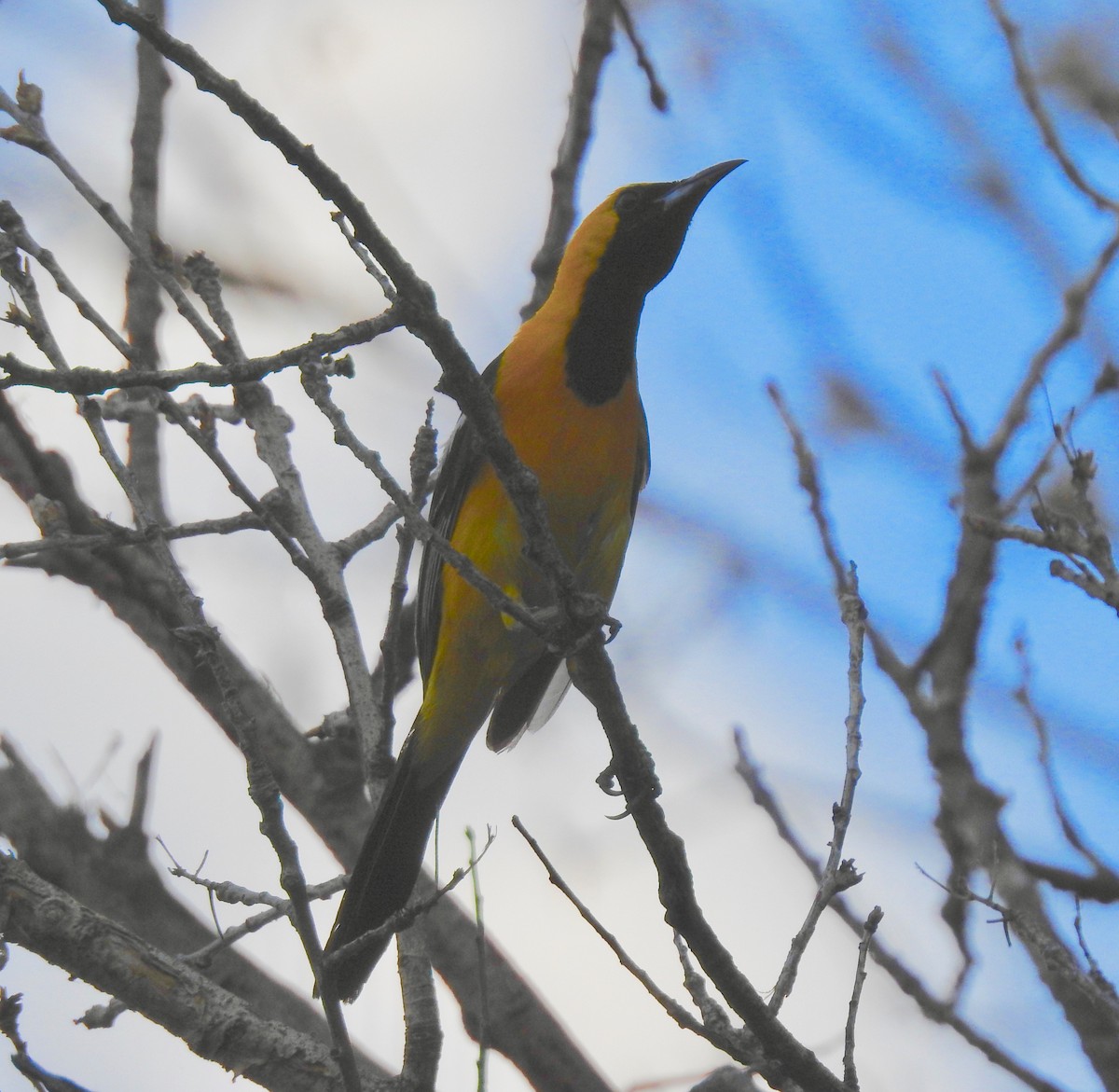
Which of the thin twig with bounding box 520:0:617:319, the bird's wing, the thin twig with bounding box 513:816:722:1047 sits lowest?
the thin twig with bounding box 513:816:722:1047

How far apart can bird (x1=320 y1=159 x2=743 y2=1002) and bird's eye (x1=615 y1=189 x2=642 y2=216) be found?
1.28 ft

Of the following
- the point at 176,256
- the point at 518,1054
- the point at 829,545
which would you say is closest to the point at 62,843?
the point at 518,1054

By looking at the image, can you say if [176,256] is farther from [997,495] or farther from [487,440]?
[997,495]

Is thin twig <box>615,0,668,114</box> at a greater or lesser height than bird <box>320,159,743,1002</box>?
greater

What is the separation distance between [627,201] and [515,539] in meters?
1.65

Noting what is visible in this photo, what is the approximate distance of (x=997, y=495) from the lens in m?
4.71

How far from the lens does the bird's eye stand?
518cm

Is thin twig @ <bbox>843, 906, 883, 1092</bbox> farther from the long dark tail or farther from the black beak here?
the black beak

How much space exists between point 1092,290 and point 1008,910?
2.12 meters

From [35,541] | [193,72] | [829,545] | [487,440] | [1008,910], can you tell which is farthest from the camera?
[829,545]

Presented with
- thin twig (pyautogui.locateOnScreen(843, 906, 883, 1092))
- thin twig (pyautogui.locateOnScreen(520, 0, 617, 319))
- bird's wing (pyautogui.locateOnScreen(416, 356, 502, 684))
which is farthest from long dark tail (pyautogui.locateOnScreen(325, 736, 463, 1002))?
thin twig (pyautogui.locateOnScreen(520, 0, 617, 319))

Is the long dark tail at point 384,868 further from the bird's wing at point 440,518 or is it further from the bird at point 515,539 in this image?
the bird's wing at point 440,518

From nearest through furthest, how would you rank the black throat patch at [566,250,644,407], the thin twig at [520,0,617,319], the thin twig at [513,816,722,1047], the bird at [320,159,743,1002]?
the thin twig at [513,816,722,1047] < the bird at [320,159,743,1002] < the black throat patch at [566,250,644,407] < the thin twig at [520,0,617,319]

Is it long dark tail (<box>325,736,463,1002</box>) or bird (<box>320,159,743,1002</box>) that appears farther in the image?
bird (<box>320,159,743,1002</box>)
